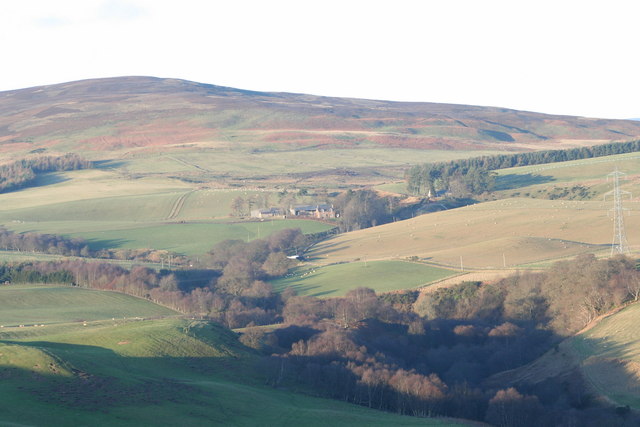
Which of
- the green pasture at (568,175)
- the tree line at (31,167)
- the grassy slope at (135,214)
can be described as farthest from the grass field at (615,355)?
the tree line at (31,167)

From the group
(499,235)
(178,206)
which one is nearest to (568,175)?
(499,235)

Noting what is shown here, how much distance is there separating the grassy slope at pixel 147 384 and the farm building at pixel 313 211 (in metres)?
59.6

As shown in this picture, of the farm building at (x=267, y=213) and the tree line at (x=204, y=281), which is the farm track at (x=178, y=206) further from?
the tree line at (x=204, y=281)

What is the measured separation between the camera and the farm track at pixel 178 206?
10555 centimetres

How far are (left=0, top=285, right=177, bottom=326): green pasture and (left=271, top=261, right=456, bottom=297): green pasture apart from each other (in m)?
11.6

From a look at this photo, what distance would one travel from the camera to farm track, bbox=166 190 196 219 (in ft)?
346

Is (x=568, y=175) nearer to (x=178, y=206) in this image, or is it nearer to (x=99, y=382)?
(x=178, y=206)

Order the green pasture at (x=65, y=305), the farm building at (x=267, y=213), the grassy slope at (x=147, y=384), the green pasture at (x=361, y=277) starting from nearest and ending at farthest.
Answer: the grassy slope at (x=147, y=384) → the green pasture at (x=65, y=305) → the green pasture at (x=361, y=277) → the farm building at (x=267, y=213)

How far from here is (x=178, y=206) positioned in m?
110

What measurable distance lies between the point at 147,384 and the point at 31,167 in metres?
115

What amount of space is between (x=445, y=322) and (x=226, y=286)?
71.0ft

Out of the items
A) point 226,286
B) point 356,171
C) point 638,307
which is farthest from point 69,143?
point 638,307

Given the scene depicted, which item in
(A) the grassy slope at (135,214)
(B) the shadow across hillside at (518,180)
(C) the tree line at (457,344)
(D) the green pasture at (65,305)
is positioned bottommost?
(D) the green pasture at (65,305)

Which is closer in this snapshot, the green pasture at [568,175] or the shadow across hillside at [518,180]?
the green pasture at [568,175]
